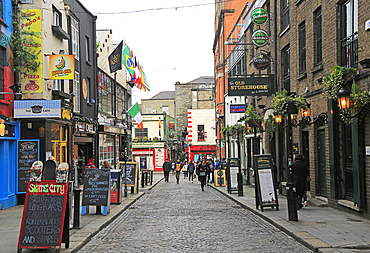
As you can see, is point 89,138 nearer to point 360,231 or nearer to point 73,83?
point 73,83

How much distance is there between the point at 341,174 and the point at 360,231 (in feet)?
13.0

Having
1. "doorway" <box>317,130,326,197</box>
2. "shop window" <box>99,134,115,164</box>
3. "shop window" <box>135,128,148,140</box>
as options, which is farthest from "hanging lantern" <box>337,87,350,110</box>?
"shop window" <box>135,128,148,140</box>

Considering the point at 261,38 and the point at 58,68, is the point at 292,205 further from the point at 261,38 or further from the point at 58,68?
the point at 261,38

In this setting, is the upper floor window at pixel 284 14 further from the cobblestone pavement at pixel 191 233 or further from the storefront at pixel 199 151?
the storefront at pixel 199 151

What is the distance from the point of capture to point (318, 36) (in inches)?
589

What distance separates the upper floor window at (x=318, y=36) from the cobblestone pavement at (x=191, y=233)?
238 inches

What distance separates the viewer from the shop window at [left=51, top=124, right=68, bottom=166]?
693 inches

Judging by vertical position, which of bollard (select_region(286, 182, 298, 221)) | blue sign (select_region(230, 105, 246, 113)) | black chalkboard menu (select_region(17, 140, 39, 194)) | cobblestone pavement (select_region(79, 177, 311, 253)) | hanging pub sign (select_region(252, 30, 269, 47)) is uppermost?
hanging pub sign (select_region(252, 30, 269, 47))

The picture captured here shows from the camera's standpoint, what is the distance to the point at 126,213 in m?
13.8

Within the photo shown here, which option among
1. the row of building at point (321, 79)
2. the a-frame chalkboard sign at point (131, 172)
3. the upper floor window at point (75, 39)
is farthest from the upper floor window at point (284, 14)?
the upper floor window at point (75, 39)

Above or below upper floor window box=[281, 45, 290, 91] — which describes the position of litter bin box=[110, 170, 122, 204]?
below

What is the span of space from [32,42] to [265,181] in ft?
33.6

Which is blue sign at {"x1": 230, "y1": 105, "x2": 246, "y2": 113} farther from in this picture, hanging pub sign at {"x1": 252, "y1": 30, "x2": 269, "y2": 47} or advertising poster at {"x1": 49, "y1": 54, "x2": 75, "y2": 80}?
advertising poster at {"x1": 49, "y1": 54, "x2": 75, "y2": 80}

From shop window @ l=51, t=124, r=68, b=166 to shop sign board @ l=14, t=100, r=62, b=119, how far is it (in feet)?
5.70
